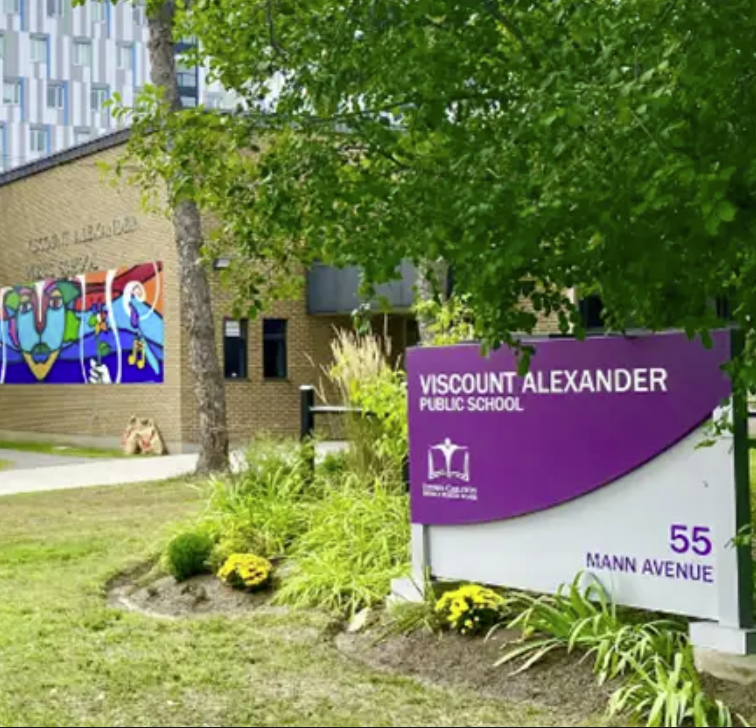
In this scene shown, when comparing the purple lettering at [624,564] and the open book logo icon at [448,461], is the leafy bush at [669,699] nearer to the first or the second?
the purple lettering at [624,564]

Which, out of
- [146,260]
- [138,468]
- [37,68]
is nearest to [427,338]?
[138,468]

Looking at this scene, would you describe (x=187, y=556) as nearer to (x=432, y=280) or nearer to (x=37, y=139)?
(x=432, y=280)

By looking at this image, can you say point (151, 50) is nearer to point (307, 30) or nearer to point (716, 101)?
point (307, 30)

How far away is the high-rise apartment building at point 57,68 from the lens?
79.9m

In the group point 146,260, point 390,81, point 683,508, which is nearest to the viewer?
point 390,81

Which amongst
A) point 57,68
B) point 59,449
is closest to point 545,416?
point 59,449

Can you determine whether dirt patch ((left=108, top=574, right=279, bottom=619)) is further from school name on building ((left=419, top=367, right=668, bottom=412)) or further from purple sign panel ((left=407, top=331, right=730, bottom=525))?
school name on building ((left=419, top=367, right=668, bottom=412))

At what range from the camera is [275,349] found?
2606 centimetres

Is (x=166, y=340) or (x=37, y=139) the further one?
(x=37, y=139)

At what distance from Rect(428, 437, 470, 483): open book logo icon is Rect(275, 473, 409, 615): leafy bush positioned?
73cm

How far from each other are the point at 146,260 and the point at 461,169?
21092 millimetres

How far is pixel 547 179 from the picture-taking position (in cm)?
440

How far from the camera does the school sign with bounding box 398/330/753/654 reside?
5789mm

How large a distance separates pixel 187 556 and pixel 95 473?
38.4ft
